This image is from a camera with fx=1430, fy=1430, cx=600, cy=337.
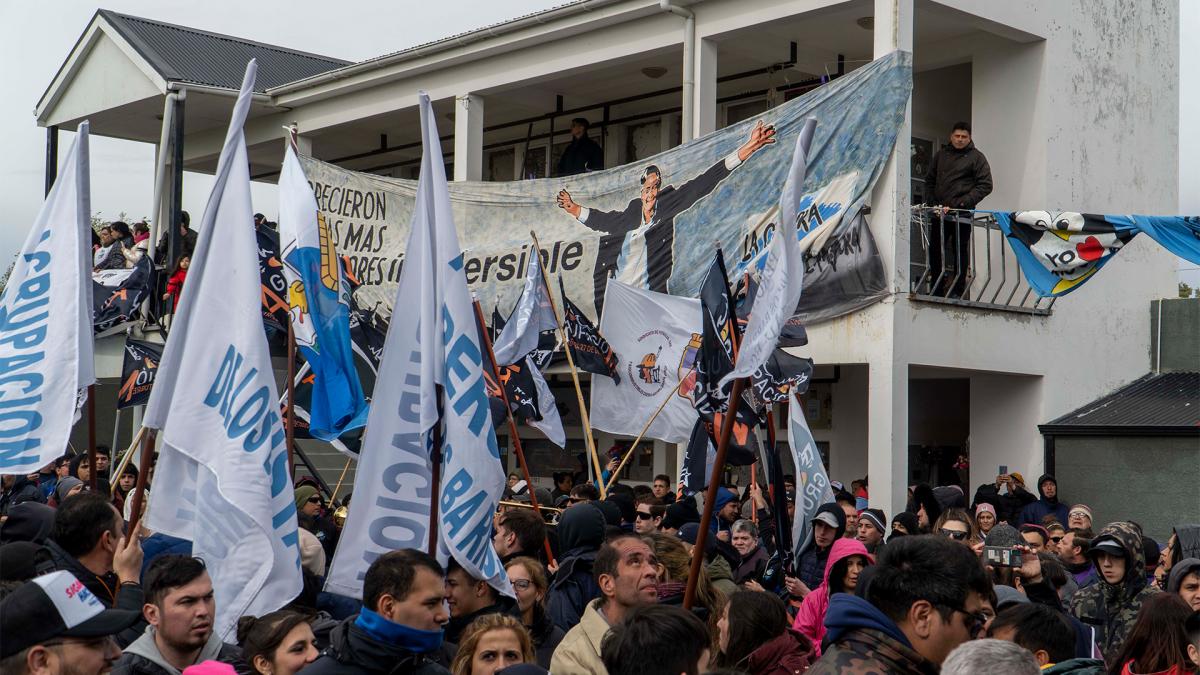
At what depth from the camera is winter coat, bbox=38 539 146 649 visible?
5727mm

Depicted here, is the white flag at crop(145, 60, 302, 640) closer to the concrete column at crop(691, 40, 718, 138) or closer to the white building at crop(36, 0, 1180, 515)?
the white building at crop(36, 0, 1180, 515)

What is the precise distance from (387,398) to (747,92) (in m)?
15.3

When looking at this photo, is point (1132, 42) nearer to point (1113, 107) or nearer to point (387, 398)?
point (1113, 107)

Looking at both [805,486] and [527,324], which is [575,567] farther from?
[527,324]

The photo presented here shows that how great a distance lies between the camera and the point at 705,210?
672 inches

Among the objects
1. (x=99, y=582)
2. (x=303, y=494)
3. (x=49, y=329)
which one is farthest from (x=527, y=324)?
(x=99, y=582)

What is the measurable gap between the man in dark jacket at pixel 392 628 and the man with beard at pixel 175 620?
2.17 feet

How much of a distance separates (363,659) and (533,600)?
2.21 m

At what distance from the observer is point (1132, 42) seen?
18297 mm

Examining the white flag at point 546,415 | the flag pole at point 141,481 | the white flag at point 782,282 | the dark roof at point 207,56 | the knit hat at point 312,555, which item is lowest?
the knit hat at point 312,555

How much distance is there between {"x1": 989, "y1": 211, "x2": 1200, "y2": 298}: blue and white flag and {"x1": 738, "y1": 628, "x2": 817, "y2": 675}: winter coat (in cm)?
1040

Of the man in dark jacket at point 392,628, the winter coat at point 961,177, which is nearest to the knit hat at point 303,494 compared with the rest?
the man in dark jacket at point 392,628

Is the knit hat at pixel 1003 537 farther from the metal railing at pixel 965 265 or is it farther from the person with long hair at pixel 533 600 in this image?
the metal railing at pixel 965 265

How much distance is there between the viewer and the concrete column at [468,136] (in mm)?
21516
